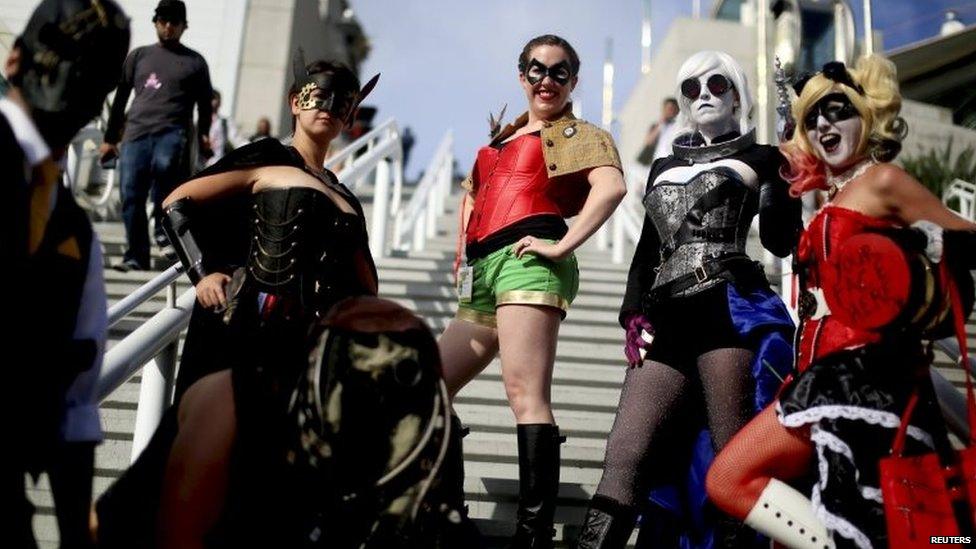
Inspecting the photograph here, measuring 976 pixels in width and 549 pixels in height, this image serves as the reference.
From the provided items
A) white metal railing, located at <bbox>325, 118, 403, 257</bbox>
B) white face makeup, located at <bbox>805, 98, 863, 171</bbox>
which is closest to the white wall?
white metal railing, located at <bbox>325, 118, 403, 257</bbox>

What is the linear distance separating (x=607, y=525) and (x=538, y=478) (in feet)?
0.89

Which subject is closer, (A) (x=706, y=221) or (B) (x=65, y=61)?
(B) (x=65, y=61)

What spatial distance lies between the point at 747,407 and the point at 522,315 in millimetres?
777

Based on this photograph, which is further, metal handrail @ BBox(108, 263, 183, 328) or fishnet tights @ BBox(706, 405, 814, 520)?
metal handrail @ BBox(108, 263, 183, 328)

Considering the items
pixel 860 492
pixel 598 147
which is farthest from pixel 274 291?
pixel 860 492

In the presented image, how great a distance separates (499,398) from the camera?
504cm

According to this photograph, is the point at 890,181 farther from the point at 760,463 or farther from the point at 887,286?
the point at 760,463

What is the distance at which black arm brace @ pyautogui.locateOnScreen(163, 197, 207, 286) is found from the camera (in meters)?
2.71

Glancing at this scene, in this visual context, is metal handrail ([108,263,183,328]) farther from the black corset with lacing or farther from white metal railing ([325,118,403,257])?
white metal railing ([325,118,403,257])

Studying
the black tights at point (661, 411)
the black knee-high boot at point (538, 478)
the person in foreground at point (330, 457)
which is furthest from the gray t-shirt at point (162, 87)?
the person in foreground at point (330, 457)

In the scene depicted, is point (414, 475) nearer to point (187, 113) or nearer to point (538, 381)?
point (538, 381)

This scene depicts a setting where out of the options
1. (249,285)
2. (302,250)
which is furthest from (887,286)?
(249,285)

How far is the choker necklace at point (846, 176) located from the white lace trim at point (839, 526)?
0.91 meters

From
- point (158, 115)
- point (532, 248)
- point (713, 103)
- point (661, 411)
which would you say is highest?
point (158, 115)
